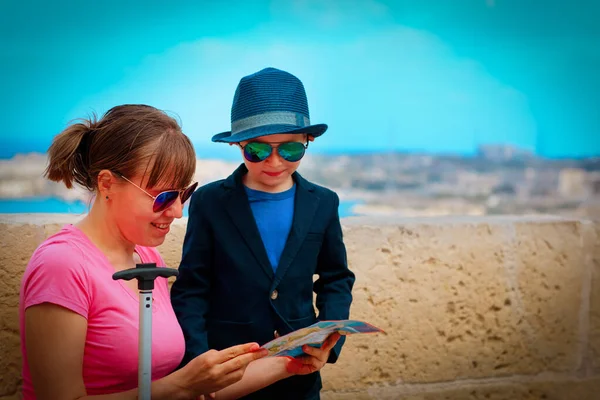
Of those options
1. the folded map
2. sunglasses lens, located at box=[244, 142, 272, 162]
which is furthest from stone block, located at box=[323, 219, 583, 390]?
the folded map

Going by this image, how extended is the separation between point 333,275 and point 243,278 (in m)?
0.37

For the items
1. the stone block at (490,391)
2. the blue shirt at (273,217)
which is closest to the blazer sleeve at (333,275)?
the blue shirt at (273,217)

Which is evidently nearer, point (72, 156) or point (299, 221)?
point (72, 156)

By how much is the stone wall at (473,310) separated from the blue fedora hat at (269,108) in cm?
86

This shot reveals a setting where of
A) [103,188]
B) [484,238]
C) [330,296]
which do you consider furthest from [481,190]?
[103,188]

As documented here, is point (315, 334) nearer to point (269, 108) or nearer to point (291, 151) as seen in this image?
point (291, 151)

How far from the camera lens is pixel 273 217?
2.45 m

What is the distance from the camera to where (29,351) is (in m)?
1.82

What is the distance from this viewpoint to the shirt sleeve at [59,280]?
5.99 feet

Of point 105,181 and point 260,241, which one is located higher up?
point 105,181

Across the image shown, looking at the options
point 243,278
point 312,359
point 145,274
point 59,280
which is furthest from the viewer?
point 243,278

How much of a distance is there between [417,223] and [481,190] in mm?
5696

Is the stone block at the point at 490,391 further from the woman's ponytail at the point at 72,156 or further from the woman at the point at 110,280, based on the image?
the woman's ponytail at the point at 72,156

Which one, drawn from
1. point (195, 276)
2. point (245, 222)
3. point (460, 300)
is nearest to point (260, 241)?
Answer: point (245, 222)
